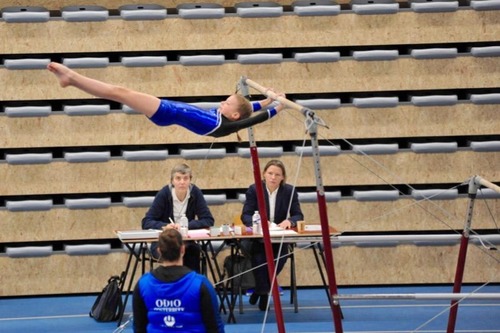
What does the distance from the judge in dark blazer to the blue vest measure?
3.77 m

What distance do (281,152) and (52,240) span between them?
8.39 feet

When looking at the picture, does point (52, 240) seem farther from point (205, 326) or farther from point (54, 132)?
point (205, 326)

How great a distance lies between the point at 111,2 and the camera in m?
Result: 9.85

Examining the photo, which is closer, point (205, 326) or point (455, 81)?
point (205, 326)

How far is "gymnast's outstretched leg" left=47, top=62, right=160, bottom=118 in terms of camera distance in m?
5.79

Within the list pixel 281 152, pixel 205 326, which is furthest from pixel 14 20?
pixel 205 326

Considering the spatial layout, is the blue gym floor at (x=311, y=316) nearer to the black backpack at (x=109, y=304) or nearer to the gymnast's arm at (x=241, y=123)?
the black backpack at (x=109, y=304)

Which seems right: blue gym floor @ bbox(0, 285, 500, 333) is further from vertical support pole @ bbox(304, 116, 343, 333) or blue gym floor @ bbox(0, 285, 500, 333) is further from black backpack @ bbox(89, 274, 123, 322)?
vertical support pole @ bbox(304, 116, 343, 333)

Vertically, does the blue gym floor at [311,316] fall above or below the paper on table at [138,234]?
below

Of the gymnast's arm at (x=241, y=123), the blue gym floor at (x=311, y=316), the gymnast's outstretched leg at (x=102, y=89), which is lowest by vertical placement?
the blue gym floor at (x=311, y=316)

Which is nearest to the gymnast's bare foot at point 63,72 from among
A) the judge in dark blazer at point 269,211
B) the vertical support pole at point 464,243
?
the vertical support pole at point 464,243

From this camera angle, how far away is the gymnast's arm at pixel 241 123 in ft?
20.1

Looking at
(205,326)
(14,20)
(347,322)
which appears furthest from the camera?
(14,20)

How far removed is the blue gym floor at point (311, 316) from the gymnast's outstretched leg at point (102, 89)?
2.44 metres
